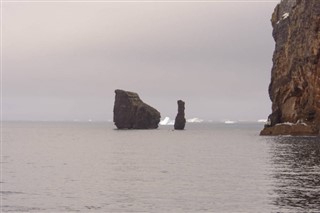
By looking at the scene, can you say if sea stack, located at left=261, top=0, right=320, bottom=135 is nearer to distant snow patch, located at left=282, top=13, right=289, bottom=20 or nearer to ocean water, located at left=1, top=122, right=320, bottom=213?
distant snow patch, located at left=282, top=13, right=289, bottom=20

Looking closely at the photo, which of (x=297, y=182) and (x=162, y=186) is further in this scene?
(x=297, y=182)

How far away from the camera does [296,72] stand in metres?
156

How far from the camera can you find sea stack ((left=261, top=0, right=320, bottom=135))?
147000 mm

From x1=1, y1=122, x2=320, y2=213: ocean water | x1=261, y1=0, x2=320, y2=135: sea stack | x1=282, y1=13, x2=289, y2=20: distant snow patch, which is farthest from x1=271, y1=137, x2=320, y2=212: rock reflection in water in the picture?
x1=282, y1=13, x2=289, y2=20: distant snow patch

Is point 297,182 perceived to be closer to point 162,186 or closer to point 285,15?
point 162,186

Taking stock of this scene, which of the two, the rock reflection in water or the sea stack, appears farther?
the sea stack

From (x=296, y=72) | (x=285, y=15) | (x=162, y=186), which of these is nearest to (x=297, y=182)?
(x=162, y=186)

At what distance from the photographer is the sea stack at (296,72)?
147 m

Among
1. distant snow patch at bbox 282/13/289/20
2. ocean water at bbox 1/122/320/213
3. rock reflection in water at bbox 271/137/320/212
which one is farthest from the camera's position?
distant snow patch at bbox 282/13/289/20

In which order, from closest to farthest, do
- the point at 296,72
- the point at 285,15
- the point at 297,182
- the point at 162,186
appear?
1. the point at 162,186
2. the point at 297,182
3. the point at 296,72
4. the point at 285,15

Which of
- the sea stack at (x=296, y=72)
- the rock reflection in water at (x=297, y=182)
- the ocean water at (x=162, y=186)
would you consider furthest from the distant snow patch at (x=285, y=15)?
the ocean water at (x=162, y=186)

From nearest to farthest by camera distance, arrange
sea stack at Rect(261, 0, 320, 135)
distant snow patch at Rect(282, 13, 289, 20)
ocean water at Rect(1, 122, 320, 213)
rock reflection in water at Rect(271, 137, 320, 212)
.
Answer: rock reflection in water at Rect(271, 137, 320, 212), ocean water at Rect(1, 122, 320, 213), sea stack at Rect(261, 0, 320, 135), distant snow patch at Rect(282, 13, 289, 20)

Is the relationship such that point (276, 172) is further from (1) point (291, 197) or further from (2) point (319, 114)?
(2) point (319, 114)

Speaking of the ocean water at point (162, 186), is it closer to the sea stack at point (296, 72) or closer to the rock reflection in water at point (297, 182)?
the rock reflection in water at point (297, 182)
